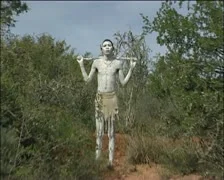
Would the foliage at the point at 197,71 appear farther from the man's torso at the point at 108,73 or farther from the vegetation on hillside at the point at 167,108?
the man's torso at the point at 108,73

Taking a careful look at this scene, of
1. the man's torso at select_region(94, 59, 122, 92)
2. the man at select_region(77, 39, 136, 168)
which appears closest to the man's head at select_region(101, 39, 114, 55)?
the man at select_region(77, 39, 136, 168)

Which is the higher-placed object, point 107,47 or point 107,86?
point 107,47

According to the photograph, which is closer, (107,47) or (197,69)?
(197,69)

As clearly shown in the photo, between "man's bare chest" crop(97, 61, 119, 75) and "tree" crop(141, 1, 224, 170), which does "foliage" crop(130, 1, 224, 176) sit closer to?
"tree" crop(141, 1, 224, 170)

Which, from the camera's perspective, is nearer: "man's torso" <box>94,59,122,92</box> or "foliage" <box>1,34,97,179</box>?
"foliage" <box>1,34,97,179</box>

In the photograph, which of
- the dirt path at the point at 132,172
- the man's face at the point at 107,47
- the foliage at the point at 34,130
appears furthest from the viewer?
the man's face at the point at 107,47

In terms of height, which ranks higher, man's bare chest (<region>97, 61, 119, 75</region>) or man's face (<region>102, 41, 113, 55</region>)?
man's face (<region>102, 41, 113, 55</region>)

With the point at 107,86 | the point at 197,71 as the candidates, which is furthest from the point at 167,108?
the point at 197,71

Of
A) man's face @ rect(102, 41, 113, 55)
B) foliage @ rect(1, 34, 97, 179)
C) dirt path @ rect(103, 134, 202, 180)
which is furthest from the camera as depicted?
man's face @ rect(102, 41, 113, 55)

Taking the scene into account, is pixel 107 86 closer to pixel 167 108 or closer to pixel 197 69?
pixel 167 108

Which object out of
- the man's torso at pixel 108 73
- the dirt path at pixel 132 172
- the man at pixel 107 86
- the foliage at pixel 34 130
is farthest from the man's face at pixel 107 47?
the dirt path at pixel 132 172

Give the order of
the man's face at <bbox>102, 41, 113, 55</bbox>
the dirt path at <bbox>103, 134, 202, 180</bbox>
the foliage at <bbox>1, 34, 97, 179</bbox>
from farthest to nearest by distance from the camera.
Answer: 1. the man's face at <bbox>102, 41, 113, 55</bbox>
2. the dirt path at <bbox>103, 134, 202, 180</bbox>
3. the foliage at <bbox>1, 34, 97, 179</bbox>

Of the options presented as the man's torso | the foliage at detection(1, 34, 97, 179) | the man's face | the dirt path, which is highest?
the man's face

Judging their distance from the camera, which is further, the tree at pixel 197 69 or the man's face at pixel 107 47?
the man's face at pixel 107 47
